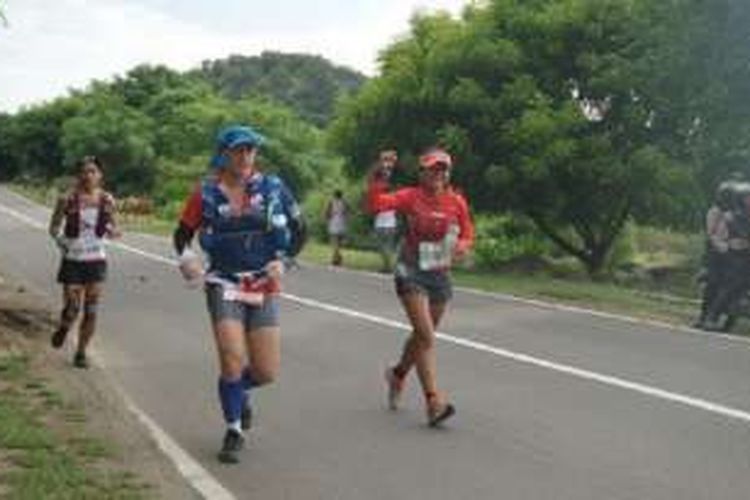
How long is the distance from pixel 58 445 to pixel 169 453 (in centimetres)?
66

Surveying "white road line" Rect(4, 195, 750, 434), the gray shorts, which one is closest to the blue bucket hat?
the gray shorts

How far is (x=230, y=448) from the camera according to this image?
380 inches

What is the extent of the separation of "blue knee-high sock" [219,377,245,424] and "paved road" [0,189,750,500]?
0.96 ft

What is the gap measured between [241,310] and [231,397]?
0.53m

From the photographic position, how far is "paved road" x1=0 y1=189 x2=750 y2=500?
29.9ft

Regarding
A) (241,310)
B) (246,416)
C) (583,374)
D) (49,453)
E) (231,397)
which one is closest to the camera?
(49,453)

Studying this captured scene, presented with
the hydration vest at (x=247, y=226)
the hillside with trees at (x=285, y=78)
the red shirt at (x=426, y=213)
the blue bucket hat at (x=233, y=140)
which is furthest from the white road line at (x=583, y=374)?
the hillside with trees at (x=285, y=78)

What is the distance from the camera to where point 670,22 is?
2323 cm

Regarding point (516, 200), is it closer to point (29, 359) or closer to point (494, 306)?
point (494, 306)

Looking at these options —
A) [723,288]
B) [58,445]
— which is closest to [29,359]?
[58,445]

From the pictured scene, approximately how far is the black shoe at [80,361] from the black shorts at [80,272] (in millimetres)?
629

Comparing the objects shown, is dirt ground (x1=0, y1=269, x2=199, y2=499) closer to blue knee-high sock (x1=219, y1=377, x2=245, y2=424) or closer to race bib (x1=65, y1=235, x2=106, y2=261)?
blue knee-high sock (x1=219, y1=377, x2=245, y2=424)

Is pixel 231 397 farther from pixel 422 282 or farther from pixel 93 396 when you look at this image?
pixel 93 396

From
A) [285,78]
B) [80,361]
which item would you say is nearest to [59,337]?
[80,361]
